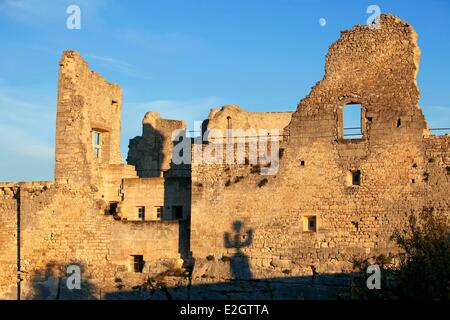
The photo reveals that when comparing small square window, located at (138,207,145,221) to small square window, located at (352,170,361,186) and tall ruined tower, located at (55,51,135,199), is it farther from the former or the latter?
small square window, located at (352,170,361,186)

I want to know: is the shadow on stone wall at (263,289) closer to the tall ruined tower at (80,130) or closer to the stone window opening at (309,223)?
the stone window opening at (309,223)

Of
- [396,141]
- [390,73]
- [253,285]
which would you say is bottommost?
[253,285]

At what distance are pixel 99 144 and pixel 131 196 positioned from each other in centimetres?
288

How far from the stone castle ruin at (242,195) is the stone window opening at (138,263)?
53mm

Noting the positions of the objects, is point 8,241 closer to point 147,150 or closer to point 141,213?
point 141,213

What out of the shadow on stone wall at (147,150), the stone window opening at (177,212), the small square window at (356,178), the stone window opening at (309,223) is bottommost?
the stone window opening at (309,223)

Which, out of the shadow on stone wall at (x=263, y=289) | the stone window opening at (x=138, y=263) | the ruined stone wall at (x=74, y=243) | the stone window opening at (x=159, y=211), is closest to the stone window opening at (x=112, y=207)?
the ruined stone wall at (x=74, y=243)

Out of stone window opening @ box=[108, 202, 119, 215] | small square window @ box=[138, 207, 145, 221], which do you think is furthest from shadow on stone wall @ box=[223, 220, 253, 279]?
stone window opening @ box=[108, 202, 119, 215]

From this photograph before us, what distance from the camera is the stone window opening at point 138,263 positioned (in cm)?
3117

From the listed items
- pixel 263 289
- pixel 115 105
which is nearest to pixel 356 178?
pixel 263 289

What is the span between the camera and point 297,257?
28.3 meters
